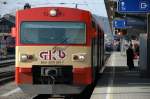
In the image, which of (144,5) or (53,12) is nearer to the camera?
(53,12)

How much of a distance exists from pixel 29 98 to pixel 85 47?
10.4 ft

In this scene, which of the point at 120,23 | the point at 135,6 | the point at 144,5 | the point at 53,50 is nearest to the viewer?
the point at 53,50

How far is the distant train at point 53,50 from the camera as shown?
61.7ft

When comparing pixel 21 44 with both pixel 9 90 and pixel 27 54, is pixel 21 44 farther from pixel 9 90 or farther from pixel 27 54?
pixel 9 90

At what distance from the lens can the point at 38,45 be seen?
18922mm

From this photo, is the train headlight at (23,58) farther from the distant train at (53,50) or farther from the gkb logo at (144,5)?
the gkb logo at (144,5)

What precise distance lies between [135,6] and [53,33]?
8264 mm

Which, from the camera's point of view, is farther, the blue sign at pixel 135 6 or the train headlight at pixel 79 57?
the blue sign at pixel 135 6

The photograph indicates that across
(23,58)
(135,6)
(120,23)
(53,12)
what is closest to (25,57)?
(23,58)

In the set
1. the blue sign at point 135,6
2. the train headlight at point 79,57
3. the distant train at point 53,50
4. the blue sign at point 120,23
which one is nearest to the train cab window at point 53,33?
the distant train at point 53,50

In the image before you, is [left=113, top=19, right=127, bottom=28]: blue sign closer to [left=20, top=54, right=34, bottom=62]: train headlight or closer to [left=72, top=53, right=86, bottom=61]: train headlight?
[left=72, top=53, right=86, bottom=61]: train headlight

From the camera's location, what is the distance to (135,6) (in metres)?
26.5

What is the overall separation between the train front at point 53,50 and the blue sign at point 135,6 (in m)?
7.39

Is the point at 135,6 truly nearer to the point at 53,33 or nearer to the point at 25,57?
the point at 53,33
